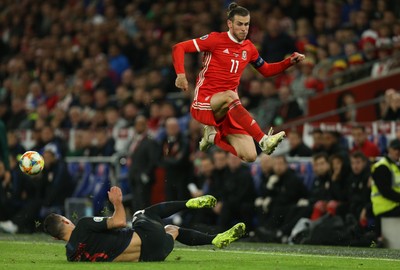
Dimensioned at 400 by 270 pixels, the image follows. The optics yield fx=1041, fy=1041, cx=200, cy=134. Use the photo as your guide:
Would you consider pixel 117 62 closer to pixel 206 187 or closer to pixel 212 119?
pixel 206 187

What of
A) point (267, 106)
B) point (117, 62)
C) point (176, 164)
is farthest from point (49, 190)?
point (117, 62)

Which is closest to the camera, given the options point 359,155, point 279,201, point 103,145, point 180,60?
point 180,60

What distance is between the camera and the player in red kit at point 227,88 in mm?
12531

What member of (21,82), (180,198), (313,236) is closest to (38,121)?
(21,82)

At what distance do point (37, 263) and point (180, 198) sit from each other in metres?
6.53

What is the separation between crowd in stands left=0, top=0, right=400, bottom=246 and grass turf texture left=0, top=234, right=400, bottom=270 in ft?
4.74

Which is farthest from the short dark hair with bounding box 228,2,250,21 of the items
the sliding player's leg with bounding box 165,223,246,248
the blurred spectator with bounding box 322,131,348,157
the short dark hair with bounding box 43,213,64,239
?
the blurred spectator with bounding box 322,131,348,157

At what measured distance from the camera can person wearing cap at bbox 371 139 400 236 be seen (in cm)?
1441

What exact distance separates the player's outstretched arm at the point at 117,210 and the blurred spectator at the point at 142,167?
282 inches

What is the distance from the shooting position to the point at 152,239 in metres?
11.6

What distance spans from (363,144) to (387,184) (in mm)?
1684

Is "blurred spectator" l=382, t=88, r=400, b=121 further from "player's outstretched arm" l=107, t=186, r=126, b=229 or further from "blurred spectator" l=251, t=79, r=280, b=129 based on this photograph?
"player's outstretched arm" l=107, t=186, r=126, b=229

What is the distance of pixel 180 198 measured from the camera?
18.1m

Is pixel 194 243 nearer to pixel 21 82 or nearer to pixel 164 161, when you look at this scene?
pixel 164 161
